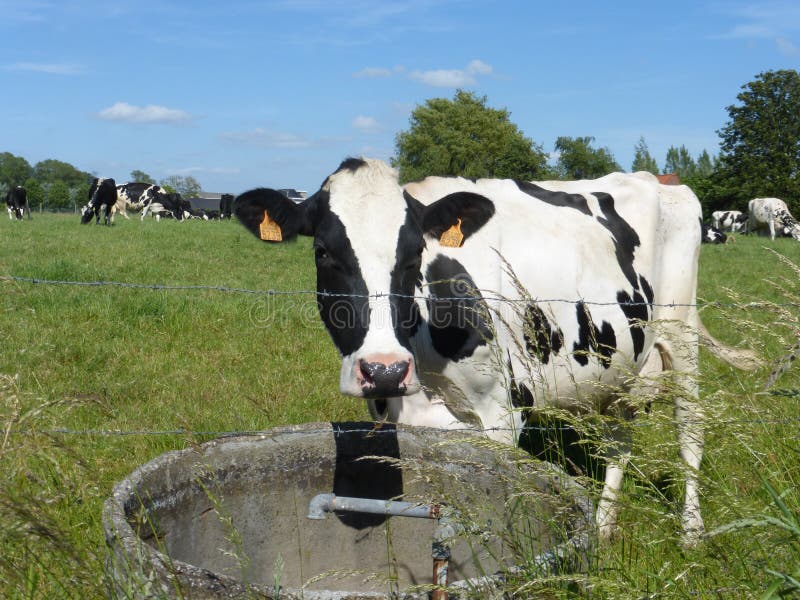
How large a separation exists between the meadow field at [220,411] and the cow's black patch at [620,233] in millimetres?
787

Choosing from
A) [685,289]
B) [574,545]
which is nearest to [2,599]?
[574,545]

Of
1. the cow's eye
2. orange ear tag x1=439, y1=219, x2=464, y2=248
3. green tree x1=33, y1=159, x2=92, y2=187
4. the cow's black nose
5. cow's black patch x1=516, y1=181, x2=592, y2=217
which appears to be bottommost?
the cow's black nose

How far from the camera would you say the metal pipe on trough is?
2375 mm

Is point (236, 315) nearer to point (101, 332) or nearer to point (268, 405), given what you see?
point (101, 332)

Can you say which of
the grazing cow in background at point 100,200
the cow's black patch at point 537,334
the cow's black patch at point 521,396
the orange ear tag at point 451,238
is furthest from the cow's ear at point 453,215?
the grazing cow in background at point 100,200

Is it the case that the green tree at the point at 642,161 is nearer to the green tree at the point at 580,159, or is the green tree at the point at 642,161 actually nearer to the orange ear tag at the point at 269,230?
the green tree at the point at 580,159

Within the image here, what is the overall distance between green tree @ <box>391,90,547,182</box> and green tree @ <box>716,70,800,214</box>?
14.9 metres

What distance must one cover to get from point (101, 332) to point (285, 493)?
16.6 ft

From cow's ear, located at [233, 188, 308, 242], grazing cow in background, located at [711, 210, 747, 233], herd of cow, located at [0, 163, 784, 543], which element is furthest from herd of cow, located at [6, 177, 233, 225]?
grazing cow in background, located at [711, 210, 747, 233]

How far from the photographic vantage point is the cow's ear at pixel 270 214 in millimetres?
4020

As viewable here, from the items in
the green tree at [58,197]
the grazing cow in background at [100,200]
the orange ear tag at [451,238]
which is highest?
the green tree at [58,197]

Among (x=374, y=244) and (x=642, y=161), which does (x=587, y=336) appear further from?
(x=642, y=161)

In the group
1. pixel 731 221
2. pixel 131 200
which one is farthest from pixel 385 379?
pixel 731 221

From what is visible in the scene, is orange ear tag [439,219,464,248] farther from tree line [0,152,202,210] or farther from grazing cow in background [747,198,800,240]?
tree line [0,152,202,210]
